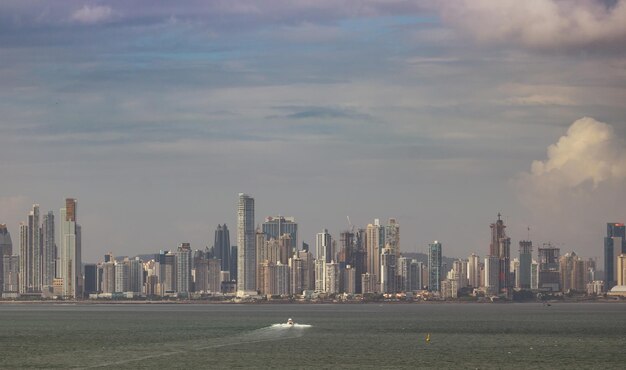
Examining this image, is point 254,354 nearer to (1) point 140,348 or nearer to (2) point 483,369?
(1) point 140,348

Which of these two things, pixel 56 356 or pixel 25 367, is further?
pixel 56 356

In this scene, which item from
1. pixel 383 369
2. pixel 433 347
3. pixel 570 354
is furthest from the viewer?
pixel 433 347

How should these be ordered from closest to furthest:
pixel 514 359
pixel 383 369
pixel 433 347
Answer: pixel 383 369 < pixel 514 359 < pixel 433 347

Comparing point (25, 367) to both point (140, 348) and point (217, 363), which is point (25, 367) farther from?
point (140, 348)

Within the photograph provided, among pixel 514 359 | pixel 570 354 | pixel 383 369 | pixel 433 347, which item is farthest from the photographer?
pixel 433 347

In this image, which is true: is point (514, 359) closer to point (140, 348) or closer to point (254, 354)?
point (254, 354)

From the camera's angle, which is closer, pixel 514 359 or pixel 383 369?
pixel 383 369

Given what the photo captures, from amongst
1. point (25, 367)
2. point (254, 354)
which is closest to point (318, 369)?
point (254, 354)

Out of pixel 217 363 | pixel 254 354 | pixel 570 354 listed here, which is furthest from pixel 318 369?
pixel 570 354
